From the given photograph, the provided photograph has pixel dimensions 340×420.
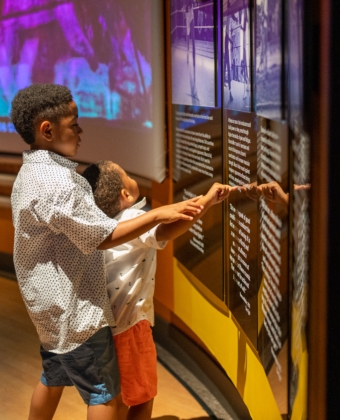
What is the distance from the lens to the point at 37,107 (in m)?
1.92

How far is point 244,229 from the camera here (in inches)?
79.1

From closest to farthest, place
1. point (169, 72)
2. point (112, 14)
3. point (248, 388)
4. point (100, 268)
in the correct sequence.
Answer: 1. point (100, 268)
2. point (248, 388)
3. point (169, 72)
4. point (112, 14)

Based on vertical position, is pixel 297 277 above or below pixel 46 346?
above

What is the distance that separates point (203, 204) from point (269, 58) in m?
0.50

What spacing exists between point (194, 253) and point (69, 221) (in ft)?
3.69

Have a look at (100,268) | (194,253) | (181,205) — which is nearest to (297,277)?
(181,205)

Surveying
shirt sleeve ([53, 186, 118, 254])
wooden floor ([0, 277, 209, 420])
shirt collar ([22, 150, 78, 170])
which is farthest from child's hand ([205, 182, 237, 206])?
wooden floor ([0, 277, 209, 420])

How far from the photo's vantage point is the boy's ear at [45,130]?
193cm

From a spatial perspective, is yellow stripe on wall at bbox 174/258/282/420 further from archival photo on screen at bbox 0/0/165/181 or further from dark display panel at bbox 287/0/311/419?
archival photo on screen at bbox 0/0/165/181

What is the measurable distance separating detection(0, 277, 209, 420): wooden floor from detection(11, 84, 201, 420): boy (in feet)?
2.65

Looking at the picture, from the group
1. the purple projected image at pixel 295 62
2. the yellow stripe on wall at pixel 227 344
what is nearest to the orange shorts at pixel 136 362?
the yellow stripe on wall at pixel 227 344

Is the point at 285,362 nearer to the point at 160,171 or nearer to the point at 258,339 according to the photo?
the point at 258,339

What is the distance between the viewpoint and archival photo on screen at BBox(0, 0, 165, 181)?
3100mm

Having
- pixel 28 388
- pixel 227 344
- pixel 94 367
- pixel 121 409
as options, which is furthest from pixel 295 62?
pixel 28 388
